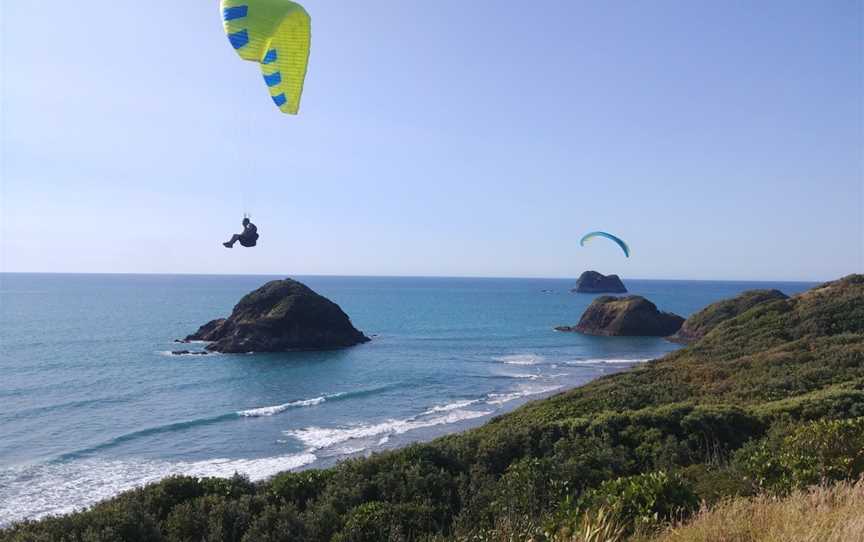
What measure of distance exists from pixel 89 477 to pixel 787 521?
2376cm

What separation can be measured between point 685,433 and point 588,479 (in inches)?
177

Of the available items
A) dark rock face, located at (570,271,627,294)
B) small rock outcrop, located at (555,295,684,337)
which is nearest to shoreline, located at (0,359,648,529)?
small rock outcrop, located at (555,295,684,337)

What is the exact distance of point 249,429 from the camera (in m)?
28.7

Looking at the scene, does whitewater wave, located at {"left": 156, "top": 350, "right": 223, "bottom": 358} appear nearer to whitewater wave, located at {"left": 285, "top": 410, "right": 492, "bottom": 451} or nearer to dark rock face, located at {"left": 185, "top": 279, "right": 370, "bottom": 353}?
dark rock face, located at {"left": 185, "top": 279, "right": 370, "bottom": 353}

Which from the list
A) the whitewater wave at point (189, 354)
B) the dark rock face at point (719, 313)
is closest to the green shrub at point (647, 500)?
the whitewater wave at point (189, 354)

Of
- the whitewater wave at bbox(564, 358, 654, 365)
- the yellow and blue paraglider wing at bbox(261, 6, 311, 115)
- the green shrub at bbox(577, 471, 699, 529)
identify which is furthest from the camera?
the whitewater wave at bbox(564, 358, 654, 365)

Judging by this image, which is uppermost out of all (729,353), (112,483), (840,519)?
(840,519)

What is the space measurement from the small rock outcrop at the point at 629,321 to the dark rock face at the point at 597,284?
110204mm

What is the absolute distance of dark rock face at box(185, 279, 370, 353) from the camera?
191 ft

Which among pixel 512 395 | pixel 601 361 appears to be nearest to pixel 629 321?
pixel 601 361

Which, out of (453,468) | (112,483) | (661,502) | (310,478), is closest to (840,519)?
(661,502)

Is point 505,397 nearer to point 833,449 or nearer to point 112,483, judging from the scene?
point 112,483

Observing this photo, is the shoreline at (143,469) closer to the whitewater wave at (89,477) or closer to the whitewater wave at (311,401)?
the whitewater wave at (89,477)

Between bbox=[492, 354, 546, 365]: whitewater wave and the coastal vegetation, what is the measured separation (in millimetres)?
34661
